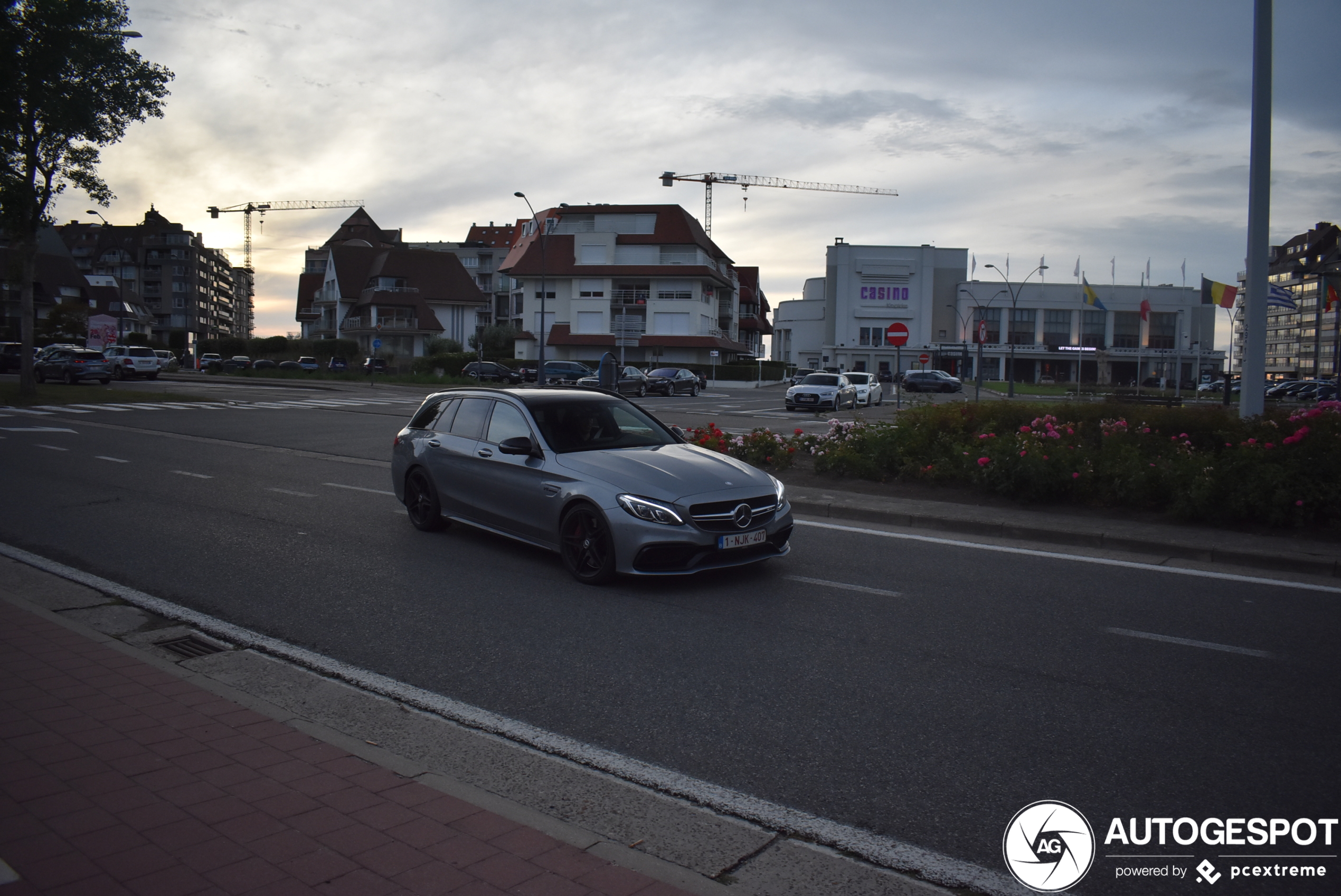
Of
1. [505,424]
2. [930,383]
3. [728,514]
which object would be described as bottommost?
[728,514]

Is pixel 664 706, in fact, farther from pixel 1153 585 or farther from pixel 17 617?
pixel 1153 585

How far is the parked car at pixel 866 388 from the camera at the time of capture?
4369cm

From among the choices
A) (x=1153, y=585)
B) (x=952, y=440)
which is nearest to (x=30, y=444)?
(x=952, y=440)

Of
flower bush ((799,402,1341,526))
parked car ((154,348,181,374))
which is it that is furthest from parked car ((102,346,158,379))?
flower bush ((799,402,1341,526))

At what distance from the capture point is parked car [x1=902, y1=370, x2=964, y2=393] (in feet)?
196

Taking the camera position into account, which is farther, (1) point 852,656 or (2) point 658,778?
(1) point 852,656

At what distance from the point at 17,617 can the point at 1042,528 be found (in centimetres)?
895

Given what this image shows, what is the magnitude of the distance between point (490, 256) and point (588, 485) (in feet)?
409

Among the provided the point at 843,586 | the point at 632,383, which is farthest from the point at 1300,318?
the point at 843,586

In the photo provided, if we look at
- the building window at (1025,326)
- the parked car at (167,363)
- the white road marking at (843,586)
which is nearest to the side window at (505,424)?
the white road marking at (843,586)

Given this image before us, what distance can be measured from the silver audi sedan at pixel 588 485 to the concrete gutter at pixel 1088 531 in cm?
307

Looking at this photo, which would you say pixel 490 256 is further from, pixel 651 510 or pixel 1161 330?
pixel 651 510

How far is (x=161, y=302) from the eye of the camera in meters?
150

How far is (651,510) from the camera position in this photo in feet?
22.8
